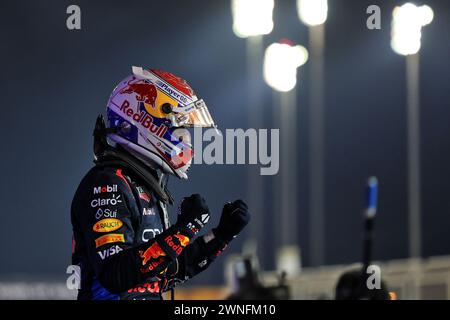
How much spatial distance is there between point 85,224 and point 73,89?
2206cm

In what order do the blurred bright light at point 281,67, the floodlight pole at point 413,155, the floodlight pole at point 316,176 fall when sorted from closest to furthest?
the blurred bright light at point 281,67, the floodlight pole at point 413,155, the floodlight pole at point 316,176

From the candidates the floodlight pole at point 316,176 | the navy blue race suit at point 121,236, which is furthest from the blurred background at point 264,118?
the navy blue race suit at point 121,236

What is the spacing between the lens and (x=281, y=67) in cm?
2100

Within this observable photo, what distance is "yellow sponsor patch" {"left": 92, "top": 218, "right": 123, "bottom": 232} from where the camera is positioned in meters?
4.77

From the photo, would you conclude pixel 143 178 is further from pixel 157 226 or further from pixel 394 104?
pixel 394 104

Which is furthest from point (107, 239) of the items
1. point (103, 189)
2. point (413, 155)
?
point (413, 155)

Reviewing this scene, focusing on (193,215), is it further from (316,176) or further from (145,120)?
(316,176)

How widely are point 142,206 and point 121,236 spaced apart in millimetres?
283

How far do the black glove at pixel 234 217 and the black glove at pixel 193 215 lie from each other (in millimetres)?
164

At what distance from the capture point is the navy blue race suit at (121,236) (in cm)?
471

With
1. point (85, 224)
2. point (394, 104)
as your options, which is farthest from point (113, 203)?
point (394, 104)

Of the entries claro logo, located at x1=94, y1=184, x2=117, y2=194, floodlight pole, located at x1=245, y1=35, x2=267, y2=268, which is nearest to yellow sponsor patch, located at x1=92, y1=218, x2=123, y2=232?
claro logo, located at x1=94, y1=184, x2=117, y2=194

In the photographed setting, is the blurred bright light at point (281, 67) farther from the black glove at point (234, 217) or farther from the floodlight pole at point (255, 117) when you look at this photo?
the black glove at point (234, 217)
